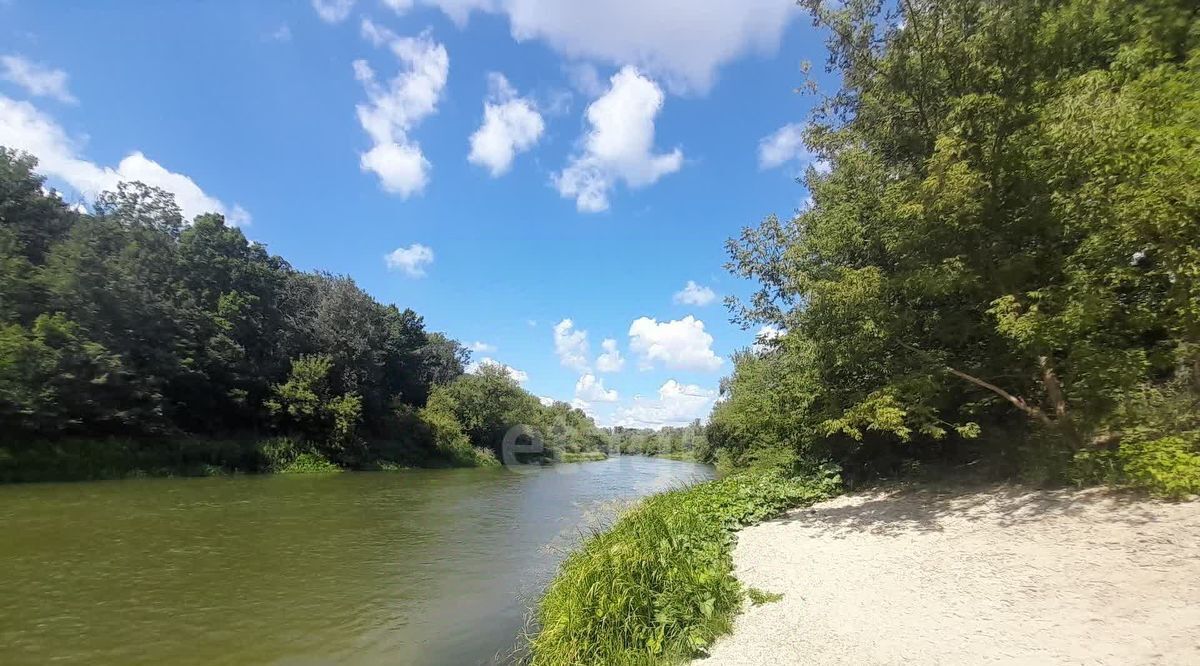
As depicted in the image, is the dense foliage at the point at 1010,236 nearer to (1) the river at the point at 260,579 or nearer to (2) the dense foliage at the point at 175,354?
(1) the river at the point at 260,579

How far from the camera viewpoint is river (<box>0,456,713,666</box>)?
23.9 ft

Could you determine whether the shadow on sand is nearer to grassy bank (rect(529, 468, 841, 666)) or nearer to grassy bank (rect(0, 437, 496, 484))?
grassy bank (rect(529, 468, 841, 666))

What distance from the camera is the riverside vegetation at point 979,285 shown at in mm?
6441

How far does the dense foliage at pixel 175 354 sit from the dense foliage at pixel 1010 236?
31442 mm

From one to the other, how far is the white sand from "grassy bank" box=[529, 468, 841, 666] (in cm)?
38

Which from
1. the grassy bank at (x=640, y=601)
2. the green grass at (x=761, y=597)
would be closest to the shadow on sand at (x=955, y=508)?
the green grass at (x=761, y=597)

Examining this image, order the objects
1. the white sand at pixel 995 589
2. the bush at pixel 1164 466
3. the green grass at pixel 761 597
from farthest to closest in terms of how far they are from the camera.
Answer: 1. the green grass at pixel 761 597
2. the bush at pixel 1164 466
3. the white sand at pixel 995 589

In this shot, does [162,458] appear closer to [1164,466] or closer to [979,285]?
[979,285]

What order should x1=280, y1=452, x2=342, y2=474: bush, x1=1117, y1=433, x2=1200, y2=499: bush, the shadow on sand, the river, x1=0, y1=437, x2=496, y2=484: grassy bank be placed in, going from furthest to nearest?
x1=280, y1=452, x2=342, y2=474: bush, x1=0, y1=437, x2=496, y2=484: grassy bank, the river, the shadow on sand, x1=1117, y1=433, x2=1200, y2=499: bush

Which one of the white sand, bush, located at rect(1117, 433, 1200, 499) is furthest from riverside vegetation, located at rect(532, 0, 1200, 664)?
the white sand

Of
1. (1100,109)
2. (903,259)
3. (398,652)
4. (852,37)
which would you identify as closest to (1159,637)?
(1100,109)

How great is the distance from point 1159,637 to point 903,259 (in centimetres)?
743

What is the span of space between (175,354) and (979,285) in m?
36.8

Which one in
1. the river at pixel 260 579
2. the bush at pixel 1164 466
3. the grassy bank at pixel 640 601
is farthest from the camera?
the river at pixel 260 579
